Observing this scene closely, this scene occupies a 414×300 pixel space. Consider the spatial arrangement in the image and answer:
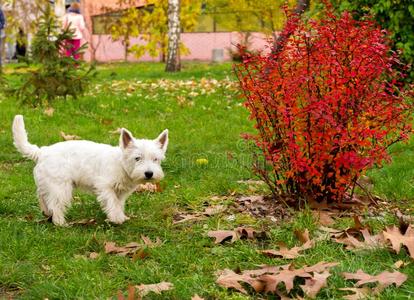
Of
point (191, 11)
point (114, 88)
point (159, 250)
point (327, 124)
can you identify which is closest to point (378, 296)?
point (159, 250)

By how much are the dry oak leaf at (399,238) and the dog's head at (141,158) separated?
176 cm

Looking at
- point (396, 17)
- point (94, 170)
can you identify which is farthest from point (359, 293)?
point (396, 17)

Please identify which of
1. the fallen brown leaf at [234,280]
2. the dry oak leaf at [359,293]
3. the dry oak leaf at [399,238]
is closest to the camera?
the dry oak leaf at [359,293]

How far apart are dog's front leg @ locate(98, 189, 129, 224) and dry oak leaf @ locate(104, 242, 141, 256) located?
0.59m

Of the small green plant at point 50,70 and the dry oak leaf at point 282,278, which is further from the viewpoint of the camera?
the small green plant at point 50,70

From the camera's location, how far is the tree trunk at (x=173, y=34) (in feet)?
63.8

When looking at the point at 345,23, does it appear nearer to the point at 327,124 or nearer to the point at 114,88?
the point at 327,124

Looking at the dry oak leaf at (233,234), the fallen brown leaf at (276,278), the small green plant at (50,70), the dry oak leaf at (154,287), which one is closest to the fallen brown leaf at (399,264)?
the fallen brown leaf at (276,278)

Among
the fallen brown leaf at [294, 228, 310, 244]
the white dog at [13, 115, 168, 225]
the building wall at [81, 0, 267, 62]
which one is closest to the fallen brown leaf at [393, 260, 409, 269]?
the fallen brown leaf at [294, 228, 310, 244]

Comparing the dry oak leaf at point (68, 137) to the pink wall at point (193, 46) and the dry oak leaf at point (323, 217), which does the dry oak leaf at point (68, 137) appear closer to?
the dry oak leaf at point (323, 217)

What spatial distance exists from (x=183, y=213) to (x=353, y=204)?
140cm

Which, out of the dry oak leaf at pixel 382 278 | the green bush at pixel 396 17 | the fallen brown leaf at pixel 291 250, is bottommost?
the fallen brown leaf at pixel 291 250

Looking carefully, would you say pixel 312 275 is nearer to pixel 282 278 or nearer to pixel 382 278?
pixel 282 278

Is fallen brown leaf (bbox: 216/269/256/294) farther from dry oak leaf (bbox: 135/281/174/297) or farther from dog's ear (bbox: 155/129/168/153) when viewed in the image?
dog's ear (bbox: 155/129/168/153)
